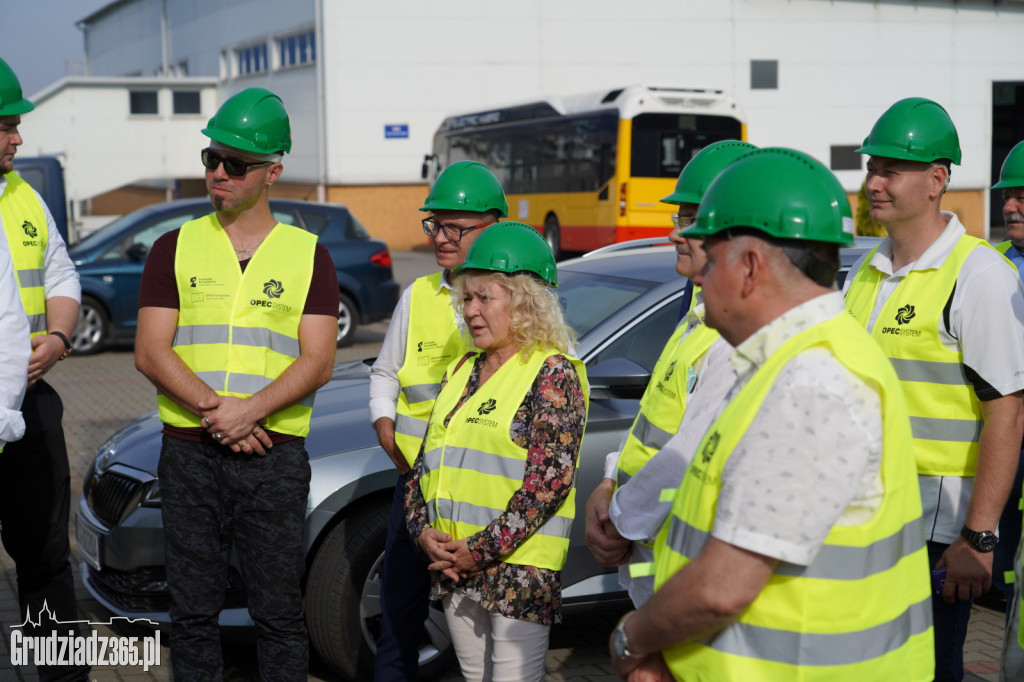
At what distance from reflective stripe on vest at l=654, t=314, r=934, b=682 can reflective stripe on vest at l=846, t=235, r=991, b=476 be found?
1197mm

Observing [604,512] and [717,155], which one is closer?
[604,512]

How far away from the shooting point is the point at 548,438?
10.3 feet

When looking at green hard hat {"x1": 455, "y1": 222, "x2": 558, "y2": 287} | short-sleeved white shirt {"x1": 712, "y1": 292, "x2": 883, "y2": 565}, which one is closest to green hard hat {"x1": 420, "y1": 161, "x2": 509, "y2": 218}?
green hard hat {"x1": 455, "y1": 222, "x2": 558, "y2": 287}

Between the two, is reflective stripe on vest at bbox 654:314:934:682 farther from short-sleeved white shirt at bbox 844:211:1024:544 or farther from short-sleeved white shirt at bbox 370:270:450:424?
short-sleeved white shirt at bbox 370:270:450:424

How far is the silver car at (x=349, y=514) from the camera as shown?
4410 millimetres

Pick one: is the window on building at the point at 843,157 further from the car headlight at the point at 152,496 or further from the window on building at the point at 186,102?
the car headlight at the point at 152,496

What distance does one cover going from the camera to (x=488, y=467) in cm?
321

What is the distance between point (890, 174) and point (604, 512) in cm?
142

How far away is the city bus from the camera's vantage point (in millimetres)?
21875

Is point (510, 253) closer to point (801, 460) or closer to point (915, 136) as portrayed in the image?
point (915, 136)

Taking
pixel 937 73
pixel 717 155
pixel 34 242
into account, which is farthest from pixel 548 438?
pixel 937 73

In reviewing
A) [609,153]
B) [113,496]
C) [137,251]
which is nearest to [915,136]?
[113,496]

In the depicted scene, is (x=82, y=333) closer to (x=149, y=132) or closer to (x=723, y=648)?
(x=723, y=648)

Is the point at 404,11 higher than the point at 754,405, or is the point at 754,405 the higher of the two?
the point at 404,11
